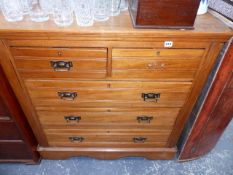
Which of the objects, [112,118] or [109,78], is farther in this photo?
[112,118]

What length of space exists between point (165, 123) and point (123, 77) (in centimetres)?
45

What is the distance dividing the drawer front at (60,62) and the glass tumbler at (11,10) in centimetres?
13

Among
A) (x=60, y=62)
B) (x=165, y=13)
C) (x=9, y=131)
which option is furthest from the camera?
(x=9, y=131)

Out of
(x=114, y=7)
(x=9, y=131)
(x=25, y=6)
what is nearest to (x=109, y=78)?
(x=114, y=7)

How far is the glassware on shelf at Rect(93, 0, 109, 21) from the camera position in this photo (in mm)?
936

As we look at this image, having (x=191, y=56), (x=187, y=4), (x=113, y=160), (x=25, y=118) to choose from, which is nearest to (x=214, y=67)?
(x=191, y=56)

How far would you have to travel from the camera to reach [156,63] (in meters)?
0.98

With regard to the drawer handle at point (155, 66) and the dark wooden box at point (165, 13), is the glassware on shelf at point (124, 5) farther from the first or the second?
the drawer handle at point (155, 66)

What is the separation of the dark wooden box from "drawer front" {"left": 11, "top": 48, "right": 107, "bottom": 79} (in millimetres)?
207

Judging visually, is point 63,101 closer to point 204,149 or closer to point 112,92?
point 112,92

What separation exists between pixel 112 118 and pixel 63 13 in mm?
629

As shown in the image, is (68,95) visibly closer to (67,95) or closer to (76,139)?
(67,95)

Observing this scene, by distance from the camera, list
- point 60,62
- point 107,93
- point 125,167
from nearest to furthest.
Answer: point 60,62, point 107,93, point 125,167

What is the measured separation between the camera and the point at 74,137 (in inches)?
54.8
